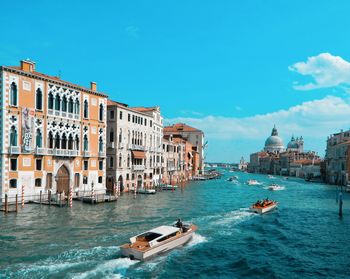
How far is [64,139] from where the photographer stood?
125 feet

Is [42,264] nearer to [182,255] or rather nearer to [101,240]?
[101,240]

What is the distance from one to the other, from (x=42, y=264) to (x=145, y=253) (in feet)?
14.8

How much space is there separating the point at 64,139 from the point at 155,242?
22556 mm

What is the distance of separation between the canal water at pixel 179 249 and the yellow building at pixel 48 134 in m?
3.63

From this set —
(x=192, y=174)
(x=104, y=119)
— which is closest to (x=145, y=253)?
(x=104, y=119)

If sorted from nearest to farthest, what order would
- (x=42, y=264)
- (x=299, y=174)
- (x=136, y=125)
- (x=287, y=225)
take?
1. (x=42, y=264)
2. (x=287, y=225)
3. (x=136, y=125)
4. (x=299, y=174)

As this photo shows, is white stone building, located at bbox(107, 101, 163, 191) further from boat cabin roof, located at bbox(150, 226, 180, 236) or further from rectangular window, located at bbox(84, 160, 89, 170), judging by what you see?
boat cabin roof, located at bbox(150, 226, 180, 236)

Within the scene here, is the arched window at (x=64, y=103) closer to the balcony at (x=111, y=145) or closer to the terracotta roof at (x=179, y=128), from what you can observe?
the balcony at (x=111, y=145)

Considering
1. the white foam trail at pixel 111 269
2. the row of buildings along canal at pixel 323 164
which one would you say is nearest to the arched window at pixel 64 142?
the white foam trail at pixel 111 269

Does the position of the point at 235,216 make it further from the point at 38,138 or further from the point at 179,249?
the point at 38,138

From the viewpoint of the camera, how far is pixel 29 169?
110ft

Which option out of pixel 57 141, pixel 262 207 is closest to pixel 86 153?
pixel 57 141

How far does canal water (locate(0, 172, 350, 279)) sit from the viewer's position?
16453 mm

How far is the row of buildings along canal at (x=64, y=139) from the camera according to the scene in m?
32.3
